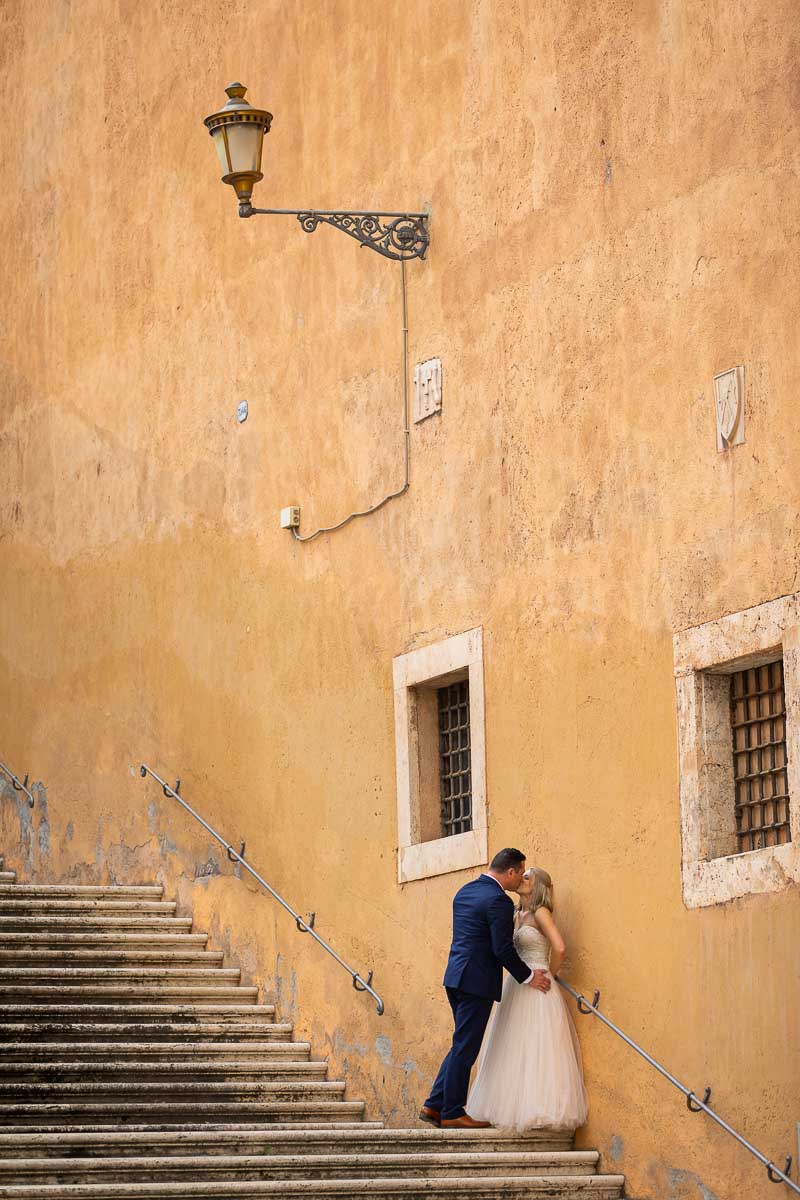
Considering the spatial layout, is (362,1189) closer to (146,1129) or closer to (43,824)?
(146,1129)

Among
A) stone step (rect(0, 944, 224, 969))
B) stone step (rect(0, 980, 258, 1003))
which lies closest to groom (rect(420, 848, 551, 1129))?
stone step (rect(0, 980, 258, 1003))

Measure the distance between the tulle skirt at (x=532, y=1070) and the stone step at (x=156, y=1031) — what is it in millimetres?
1979

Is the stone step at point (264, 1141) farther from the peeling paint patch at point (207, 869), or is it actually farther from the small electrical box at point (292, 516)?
the small electrical box at point (292, 516)

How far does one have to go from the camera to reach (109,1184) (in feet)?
25.0

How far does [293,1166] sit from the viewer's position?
26.5 ft

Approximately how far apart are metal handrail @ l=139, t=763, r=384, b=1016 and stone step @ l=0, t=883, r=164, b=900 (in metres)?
0.57

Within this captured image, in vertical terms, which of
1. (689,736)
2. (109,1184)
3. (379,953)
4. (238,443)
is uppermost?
(238,443)

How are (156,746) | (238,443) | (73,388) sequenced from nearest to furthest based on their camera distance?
(238,443), (156,746), (73,388)

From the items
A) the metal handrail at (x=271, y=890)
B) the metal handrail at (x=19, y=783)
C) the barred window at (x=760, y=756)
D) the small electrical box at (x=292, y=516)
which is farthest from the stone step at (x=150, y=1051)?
the metal handrail at (x=19, y=783)

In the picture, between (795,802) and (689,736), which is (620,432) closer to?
(689,736)

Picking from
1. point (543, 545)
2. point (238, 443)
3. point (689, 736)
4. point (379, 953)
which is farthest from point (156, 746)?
point (689, 736)

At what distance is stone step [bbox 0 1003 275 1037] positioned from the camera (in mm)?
10117

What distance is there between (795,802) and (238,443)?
5349 mm

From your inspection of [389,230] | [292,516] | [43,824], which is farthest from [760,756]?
[43,824]
